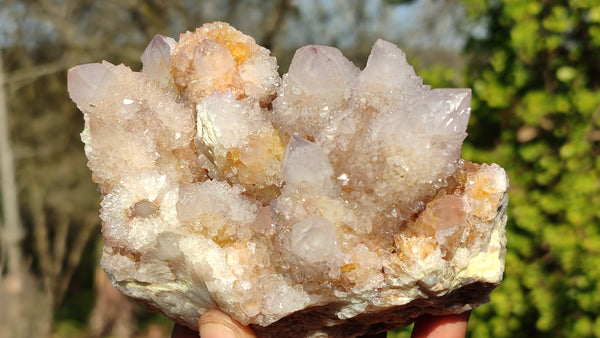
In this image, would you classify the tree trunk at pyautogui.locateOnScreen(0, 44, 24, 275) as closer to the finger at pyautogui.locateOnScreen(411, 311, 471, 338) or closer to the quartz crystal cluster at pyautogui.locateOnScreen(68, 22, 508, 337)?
the quartz crystal cluster at pyautogui.locateOnScreen(68, 22, 508, 337)

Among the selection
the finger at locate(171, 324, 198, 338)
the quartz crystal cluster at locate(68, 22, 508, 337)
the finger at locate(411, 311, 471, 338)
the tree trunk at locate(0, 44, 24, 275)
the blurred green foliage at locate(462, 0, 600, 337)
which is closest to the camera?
the quartz crystal cluster at locate(68, 22, 508, 337)

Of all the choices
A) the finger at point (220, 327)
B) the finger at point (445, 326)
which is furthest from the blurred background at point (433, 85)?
the finger at point (220, 327)

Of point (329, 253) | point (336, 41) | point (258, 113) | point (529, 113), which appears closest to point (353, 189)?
point (329, 253)

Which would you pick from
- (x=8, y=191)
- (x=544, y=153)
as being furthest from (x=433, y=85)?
(x=8, y=191)

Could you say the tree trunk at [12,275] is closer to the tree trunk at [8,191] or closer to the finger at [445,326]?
the tree trunk at [8,191]

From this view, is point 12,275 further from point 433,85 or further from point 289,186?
point 289,186

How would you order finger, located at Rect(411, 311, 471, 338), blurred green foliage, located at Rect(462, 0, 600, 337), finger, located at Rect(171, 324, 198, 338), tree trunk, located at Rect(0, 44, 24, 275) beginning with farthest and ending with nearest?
tree trunk, located at Rect(0, 44, 24, 275) → blurred green foliage, located at Rect(462, 0, 600, 337) → finger, located at Rect(171, 324, 198, 338) → finger, located at Rect(411, 311, 471, 338)

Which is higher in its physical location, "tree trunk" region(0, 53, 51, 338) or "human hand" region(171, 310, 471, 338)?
"human hand" region(171, 310, 471, 338)

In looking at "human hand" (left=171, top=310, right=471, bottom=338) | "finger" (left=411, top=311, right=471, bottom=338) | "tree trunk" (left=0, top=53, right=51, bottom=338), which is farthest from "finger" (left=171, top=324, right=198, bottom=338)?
"tree trunk" (left=0, top=53, right=51, bottom=338)
